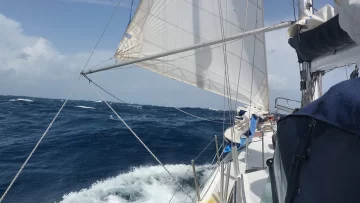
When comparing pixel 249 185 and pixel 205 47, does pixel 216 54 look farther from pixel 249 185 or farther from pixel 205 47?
pixel 249 185

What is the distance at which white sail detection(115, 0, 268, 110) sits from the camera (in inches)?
211

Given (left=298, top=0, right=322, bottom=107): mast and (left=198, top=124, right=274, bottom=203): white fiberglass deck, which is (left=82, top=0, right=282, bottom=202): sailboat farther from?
(left=298, top=0, right=322, bottom=107): mast

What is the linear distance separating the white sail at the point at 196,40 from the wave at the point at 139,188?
2409 mm

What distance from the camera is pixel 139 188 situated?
264 inches

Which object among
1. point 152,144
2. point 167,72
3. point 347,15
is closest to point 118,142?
point 152,144

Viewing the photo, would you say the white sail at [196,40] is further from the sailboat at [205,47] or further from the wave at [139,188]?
A: the wave at [139,188]

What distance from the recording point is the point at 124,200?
19.8 feet

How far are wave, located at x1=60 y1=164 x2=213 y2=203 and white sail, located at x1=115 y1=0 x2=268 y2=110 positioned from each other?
241 centimetres

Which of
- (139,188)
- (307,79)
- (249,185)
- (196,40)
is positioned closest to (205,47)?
(196,40)

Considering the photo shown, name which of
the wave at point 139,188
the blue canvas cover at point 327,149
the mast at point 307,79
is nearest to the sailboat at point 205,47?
the mast at point 307,79

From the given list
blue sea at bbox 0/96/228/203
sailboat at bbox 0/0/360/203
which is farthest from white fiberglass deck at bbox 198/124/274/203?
blue sea at bbox 0/96/228/203

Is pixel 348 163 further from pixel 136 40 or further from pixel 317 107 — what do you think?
pixel 136 40

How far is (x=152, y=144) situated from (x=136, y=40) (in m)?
7.20

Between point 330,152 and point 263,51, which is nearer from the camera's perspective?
point 330,152
